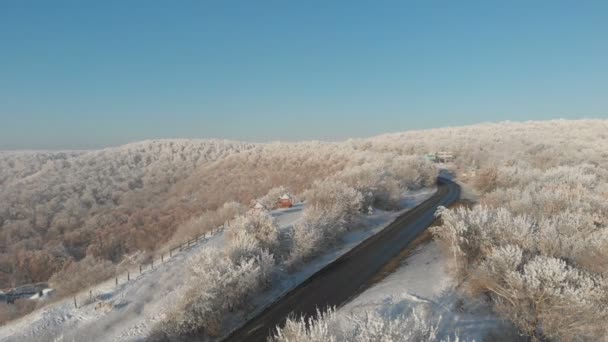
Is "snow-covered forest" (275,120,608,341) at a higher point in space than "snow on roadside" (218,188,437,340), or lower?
higher

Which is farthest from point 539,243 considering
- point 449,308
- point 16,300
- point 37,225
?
point 37,225

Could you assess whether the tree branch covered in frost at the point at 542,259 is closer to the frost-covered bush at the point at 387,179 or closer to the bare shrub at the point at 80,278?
the frost-covered bush at the point at 387,179

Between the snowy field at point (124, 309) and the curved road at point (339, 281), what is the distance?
0.76 metres

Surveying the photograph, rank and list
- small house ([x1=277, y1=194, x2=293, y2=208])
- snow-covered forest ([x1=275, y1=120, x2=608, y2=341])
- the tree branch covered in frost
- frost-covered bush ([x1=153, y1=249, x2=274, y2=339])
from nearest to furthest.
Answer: snow-covered forest ([x1=275, y1=120, x2=608, y2=341]), the tree branch covered in frost, frost-covered bush ([x1=153, y1=249, x2=274, y2=339]), small house ([x1=277, y1=194, x2=293, y2=208])

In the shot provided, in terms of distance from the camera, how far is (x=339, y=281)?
19359 millimetres

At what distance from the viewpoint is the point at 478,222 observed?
1653cm

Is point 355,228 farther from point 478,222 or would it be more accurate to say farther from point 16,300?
point 16,300

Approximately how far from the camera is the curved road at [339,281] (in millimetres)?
15750

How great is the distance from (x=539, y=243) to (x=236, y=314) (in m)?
14.4

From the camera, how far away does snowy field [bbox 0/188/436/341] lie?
1586 cm

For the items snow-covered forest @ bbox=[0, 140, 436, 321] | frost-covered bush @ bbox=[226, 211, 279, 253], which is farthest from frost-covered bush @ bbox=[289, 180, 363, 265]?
frost-covered bush @ bbox=[226, 211, 279, 253]

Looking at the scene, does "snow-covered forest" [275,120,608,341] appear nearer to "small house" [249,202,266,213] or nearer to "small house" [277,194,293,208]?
"small house" [249,202,266,213]

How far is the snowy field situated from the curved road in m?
0.76

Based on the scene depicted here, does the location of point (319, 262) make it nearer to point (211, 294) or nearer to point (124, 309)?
point (211, 294)
